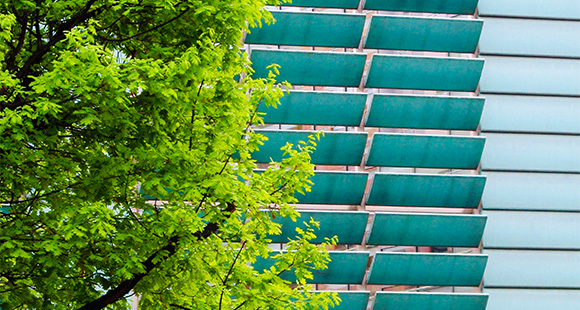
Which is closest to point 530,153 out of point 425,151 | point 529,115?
point 529,115

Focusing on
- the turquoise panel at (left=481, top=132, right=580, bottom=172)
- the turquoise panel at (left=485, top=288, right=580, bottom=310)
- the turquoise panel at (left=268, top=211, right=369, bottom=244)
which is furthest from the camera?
the turquoise panel at (left=481, top=132, right=580, bottom=172)

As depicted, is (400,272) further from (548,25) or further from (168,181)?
(168,181)

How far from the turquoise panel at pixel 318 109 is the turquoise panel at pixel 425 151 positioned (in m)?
1.02

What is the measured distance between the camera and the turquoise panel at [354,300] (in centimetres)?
2286

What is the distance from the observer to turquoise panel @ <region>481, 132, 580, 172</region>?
24.8 m

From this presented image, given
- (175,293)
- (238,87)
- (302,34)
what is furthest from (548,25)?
(175,293)

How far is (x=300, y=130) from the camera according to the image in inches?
930

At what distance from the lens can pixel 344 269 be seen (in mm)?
23188

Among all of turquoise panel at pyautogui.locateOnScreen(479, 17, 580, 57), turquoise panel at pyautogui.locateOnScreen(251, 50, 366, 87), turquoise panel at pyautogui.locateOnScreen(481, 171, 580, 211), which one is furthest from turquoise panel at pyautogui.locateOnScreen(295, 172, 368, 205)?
turquoise panel at pyautogui.locateOnScreen(479, 17, 580, 57)

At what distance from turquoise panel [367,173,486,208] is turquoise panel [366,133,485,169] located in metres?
0.45

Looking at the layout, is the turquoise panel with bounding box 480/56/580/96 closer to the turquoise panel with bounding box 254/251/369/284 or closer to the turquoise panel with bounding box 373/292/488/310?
the turquoise panel with bounding box 373/292/488/310

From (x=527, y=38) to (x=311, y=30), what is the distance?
7058 millimetres

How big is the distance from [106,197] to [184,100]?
1.65m

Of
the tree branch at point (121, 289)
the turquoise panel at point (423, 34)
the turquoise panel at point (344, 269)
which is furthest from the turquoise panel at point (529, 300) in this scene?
the tree branch at point (121, 289)
